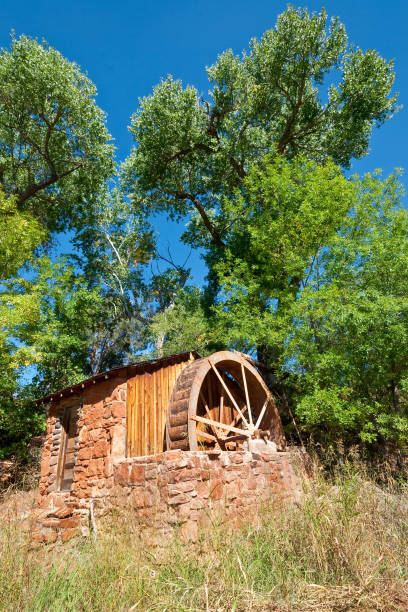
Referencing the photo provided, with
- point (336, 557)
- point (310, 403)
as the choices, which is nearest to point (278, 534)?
point (336, 557)

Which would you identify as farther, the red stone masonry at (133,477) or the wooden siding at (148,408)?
the wooden siding at (148,408)

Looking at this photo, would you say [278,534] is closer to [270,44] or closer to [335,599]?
[335,599]

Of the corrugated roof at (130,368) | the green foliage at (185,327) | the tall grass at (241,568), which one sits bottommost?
the tall grass at (241,568)

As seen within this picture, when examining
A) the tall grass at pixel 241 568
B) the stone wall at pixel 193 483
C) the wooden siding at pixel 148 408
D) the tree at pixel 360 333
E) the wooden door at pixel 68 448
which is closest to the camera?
the tall grass at pixel 241 568

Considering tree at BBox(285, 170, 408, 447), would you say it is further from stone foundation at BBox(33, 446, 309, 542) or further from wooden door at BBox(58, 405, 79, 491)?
wooden door at BBox(58, 405, 79, 491)

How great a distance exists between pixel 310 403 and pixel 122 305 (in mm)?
11804

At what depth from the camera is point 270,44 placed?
43.1 feet

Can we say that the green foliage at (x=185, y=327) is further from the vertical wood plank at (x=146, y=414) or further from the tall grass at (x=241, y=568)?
the tall grass at (x=241, y=568)

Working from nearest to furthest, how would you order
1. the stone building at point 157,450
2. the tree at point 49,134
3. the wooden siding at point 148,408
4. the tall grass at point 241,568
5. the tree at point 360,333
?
the tall grass at point 241,568, the stone building at point 157,450, the wooden siding at point 148,408, the tree at point 360,333, the tree at point 49,134

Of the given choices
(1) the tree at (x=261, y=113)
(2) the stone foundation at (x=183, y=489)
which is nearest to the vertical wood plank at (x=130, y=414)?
(2) the stone foundation at (x=183, y=489)

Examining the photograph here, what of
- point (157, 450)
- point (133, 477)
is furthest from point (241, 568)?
point (157, 450)

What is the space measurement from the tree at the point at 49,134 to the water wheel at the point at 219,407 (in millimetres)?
10076

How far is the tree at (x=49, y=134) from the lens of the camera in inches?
481

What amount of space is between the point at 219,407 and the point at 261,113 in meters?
11.2
